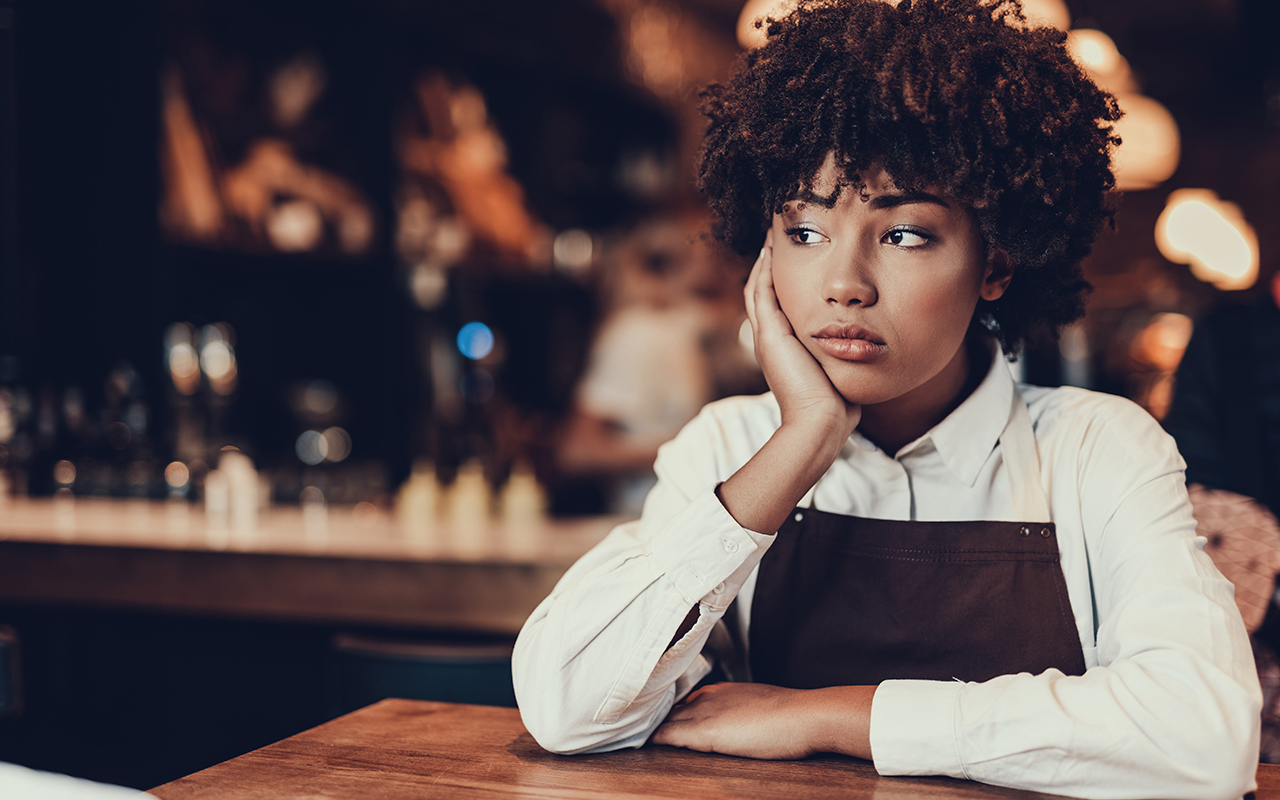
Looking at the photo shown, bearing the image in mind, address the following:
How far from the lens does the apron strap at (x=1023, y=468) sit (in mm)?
1121

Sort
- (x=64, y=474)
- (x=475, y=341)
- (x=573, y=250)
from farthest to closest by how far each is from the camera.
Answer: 1. (x=573, y=250)
2. (x=475, y=341)
3. (x=64, y=474)

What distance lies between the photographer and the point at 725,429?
1251 mm

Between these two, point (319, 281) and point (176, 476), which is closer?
Result: point (176, 476)

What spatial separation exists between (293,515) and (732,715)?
5.88 ft

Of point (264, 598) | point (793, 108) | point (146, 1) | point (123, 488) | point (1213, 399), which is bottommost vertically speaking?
point (264, 598)

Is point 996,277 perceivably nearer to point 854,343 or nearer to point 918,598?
point 854,343

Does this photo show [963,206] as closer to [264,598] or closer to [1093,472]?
[1093,472]

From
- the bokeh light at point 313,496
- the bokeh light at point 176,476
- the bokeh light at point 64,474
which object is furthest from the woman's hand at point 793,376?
the bokeh light at point 64,474

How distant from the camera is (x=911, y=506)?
3.85ft

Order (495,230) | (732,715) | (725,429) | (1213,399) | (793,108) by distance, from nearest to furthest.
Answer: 1. (732,715)
2. (793,108)
3. (725,429)
4. (1213,399)
5. (495,230)

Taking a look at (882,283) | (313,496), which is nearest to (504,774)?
(882,283)

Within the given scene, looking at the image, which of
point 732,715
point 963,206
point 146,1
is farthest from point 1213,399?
point 146,1

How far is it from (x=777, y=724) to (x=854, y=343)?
14.4 inches

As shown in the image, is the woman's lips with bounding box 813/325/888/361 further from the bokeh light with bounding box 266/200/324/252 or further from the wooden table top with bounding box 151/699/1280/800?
the bokeh light with bounding box 266/200/324/252
